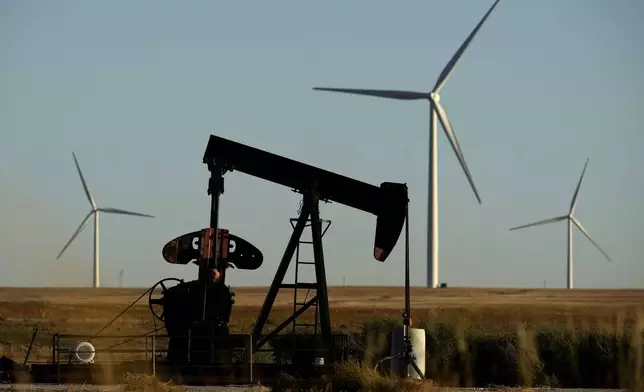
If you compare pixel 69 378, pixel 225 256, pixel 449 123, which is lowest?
pixel 69 378

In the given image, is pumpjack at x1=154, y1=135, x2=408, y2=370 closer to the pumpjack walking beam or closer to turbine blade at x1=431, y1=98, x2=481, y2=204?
the pumpjack walking beam

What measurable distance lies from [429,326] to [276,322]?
30.6 meters

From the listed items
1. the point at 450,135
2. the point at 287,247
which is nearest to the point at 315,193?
the point at 287,247

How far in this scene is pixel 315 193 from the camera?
28203 millimetres

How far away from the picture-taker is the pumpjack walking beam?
92.5ft

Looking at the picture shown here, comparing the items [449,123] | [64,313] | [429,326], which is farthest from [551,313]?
[429,326]

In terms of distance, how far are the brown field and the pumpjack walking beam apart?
393 inches

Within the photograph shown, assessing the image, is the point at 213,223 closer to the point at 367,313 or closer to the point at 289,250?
the point at 289,250

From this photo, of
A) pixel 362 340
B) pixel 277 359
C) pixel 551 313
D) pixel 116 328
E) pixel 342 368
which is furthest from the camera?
pixel 551 313

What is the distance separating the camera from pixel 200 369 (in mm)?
27844

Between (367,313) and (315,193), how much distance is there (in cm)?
5250

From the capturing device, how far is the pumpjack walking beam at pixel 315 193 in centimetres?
2820

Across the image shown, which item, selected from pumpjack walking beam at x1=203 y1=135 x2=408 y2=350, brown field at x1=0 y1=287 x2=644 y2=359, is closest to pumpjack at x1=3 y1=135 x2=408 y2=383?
pumpjack walking beam at x1=203 y1=135 x2=408 y2=350

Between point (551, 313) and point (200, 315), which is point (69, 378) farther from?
point (551, 313)
